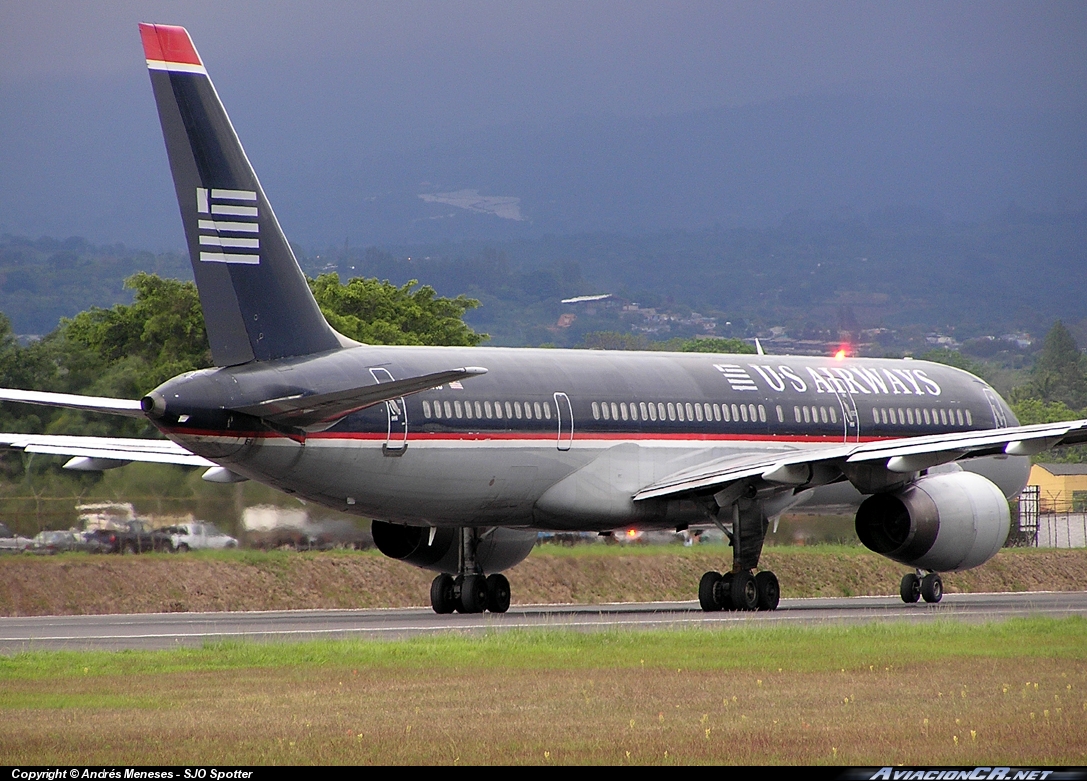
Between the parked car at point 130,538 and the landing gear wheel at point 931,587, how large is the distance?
1496 centimetres

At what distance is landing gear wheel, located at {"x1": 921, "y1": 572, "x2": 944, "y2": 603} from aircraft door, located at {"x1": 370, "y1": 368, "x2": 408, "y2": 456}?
11741 mm

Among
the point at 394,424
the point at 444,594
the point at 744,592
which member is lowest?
the point at 444,594

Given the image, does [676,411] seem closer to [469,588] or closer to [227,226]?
[469,588]

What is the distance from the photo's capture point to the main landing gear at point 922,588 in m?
30.8

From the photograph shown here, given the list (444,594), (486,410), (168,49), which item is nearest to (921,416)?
(444,594)

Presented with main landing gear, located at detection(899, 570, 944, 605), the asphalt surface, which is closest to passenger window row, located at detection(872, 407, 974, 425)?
main landing gear, located at detection(899, 570, 944, 605)

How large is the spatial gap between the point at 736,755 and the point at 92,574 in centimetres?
2301

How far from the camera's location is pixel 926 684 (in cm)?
1527

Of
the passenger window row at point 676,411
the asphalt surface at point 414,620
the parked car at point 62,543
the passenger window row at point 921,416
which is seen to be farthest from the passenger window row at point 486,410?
the parked car at point 62,543

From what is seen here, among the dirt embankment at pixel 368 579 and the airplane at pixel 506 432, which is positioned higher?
the airplane at pixel 506 432

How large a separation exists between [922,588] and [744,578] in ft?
17.1

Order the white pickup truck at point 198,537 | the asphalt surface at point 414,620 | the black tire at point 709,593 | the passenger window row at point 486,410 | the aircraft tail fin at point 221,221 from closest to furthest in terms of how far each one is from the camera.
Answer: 1. the asphalt surface at point 414,620
2. the aircraft tail fin at point 221,221
3. the passenger window row at point 486,410
4. the black tire at point 709,593
5. the white pickup truck at point 198,537

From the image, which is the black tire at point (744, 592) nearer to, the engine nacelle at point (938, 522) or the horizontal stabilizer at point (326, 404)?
the engine nacelle at point (938, 522)

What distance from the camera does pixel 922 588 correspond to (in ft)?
101
